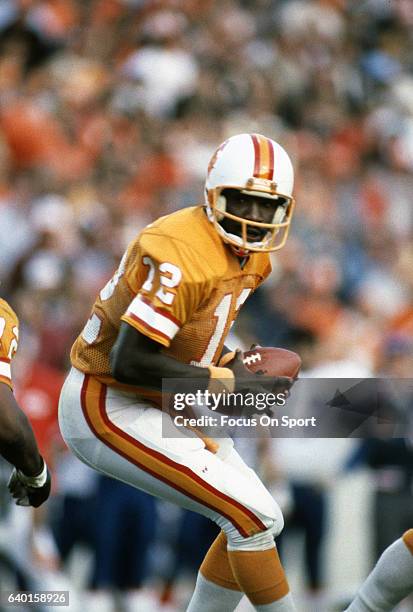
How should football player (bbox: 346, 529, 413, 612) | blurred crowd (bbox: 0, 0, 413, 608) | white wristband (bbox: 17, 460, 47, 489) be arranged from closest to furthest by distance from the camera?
1. football player (bbox: 346, 529, 413, 612)
2. white wristband (bbox: 17, 460, 47, 489)
3. blurred crowd (bbox: 0, 0, 413, 608)

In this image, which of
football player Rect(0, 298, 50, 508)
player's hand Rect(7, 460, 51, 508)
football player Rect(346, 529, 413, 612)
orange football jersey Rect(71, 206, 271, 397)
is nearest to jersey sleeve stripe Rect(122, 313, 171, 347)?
orange football jersey Rect(71, 206, 271, 397)

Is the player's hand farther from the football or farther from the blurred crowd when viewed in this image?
the blurred crowd

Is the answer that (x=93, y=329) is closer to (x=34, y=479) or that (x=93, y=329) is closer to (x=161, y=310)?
(x=161, y=310)

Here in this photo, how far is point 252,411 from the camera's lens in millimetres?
4832

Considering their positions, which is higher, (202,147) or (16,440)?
(16,440)

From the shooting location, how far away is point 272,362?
493 cm

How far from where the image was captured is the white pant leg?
4.70 metres

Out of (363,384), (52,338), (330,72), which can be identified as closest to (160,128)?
(330,72)

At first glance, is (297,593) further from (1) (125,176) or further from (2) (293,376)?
(1) (125,176)

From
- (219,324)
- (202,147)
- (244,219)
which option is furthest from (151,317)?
(202,147)

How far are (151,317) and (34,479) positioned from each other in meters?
0.96

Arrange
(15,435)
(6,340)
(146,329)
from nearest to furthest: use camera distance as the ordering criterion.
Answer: (146,329), (15,435), (6,340)

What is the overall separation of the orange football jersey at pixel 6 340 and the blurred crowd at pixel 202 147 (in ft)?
7.69

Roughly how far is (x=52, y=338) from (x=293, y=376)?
2.79 meters
